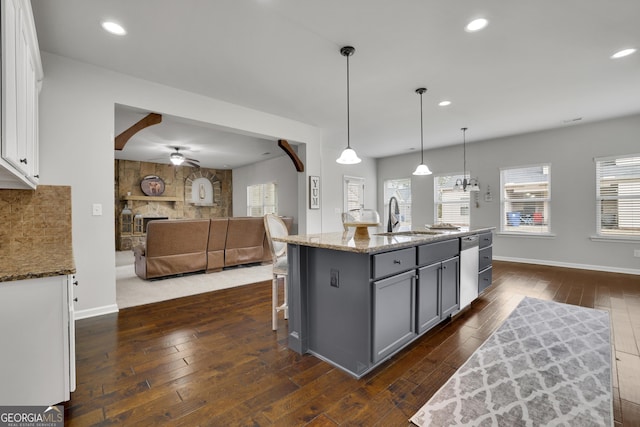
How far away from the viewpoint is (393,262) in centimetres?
201

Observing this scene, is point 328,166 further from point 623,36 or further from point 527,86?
point 623,36

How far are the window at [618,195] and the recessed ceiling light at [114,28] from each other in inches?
279

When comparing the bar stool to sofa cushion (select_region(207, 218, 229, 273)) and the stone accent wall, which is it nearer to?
sofa cushion (select_region(207, 218, 229, 273))

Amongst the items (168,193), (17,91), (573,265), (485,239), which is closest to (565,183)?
(573,265)

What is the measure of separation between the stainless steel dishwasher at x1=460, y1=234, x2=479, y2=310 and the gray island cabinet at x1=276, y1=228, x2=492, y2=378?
2.10ft

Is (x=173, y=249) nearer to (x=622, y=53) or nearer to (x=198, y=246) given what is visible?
(x=198, y=246)

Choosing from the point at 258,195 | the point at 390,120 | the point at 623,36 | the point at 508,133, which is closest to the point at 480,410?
the point at 623,36

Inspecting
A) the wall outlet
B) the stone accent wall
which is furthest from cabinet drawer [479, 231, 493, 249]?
the stone accent wall

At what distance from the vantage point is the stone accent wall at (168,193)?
325 inches

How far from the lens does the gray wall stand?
4844 mm

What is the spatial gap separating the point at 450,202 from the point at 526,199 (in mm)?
1501

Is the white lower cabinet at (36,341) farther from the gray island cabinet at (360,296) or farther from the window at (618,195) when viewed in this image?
the window at (618,195)

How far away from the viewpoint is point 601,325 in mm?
2699

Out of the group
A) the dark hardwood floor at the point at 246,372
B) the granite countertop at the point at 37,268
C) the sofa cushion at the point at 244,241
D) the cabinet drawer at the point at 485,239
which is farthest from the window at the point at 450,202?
the granite countertop at the point at 37,268
